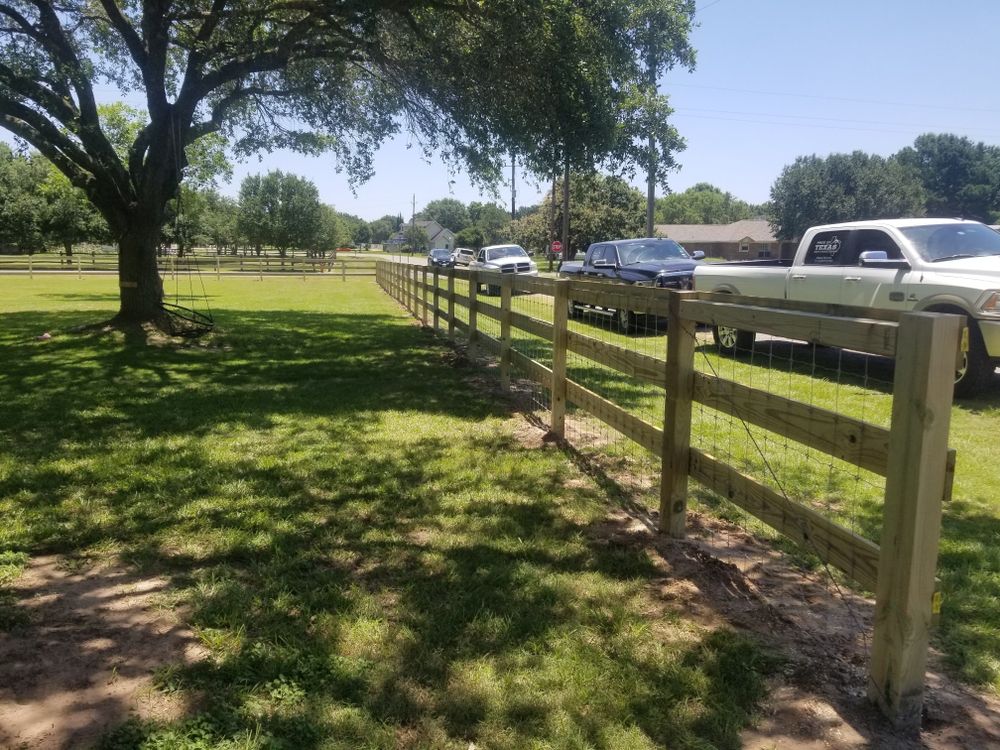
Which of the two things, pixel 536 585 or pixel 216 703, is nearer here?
pixel 216 703

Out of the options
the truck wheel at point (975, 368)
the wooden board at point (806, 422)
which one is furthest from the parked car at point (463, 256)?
the wooden board at point (806, 422)

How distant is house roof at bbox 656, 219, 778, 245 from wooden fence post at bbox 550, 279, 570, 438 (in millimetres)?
73784

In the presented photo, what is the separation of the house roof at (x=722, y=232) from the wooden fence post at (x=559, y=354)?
242 feet

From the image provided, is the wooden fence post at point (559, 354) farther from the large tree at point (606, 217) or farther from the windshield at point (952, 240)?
the large tree at point (606, 217)

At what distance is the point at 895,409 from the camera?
8.13 feet

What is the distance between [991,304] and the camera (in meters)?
7.49

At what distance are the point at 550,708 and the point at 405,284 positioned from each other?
63.3 ft

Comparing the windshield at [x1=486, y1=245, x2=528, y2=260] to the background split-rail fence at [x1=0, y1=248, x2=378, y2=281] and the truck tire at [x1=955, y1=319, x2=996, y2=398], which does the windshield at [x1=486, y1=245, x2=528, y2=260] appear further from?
the truck tire at [x1=955, y1=319, x2=996, y2=398]

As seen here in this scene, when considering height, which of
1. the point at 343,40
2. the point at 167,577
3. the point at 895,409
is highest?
the point at 343,40

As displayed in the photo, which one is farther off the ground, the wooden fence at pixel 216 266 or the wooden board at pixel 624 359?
the wooden fence at pixel 216 266

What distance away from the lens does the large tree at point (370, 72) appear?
10.6 metres

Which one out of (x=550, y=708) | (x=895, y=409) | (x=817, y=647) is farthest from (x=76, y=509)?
(x=895, y=409)

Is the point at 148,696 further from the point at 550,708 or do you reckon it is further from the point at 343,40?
the point at 343,40

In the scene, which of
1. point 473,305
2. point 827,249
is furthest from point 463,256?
point 827,249
